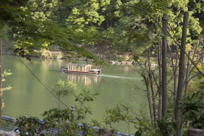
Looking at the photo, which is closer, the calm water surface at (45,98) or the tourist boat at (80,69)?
the calm water surface at (45,98)

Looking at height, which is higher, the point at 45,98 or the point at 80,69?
the point at 80,69

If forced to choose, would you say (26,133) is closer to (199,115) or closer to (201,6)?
(199,115)

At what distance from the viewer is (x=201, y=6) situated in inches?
142

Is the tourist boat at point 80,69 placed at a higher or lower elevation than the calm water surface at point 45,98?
higher

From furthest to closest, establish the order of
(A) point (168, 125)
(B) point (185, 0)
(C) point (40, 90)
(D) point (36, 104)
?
(C) point (40, 90), (D) point (36, 104), (B) point (185, 0), (A) point (168, 125)

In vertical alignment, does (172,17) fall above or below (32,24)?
above

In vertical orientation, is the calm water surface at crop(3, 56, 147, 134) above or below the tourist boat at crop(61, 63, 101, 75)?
below

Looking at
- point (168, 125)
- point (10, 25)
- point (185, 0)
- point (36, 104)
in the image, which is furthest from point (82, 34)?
point (36, 104)

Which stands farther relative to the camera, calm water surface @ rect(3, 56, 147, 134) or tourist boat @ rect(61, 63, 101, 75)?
tourist boat @ rect(61, 63, 101, 75)

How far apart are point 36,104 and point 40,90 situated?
2174 mm

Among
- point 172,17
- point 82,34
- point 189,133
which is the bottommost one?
point 189,133

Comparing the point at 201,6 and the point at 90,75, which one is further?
the point at 90,75

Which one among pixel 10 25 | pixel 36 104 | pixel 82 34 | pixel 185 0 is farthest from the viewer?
pixel 36 104

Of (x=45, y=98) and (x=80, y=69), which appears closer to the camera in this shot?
(x=45, y=98)
